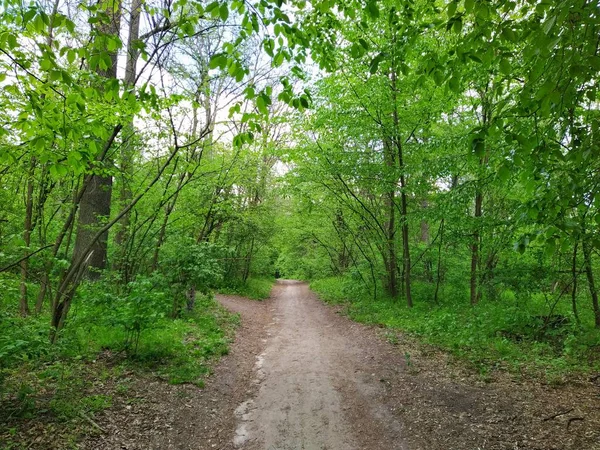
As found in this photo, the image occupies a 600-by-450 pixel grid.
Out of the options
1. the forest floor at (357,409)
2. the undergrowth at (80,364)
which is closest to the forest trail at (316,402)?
the forest floor at (357,409)

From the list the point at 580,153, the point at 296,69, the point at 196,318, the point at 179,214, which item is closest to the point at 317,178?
the point at 179,214

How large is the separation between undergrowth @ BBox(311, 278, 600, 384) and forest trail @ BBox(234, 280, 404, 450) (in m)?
1.77

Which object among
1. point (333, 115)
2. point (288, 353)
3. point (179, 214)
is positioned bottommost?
point (288, 353)

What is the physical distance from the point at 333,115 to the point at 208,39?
13.3 ft

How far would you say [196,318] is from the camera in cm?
977

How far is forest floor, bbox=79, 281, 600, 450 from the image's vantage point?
4.23m

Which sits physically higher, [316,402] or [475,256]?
[475,256]

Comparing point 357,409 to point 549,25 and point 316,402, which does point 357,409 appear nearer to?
point 316,402

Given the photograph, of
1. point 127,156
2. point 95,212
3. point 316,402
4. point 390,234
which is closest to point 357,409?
point 316,402

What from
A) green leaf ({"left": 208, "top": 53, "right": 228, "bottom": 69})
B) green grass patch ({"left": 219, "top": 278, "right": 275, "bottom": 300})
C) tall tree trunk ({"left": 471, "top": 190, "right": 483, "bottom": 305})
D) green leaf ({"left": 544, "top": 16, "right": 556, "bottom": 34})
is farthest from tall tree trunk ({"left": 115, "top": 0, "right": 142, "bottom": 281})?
tall tree trunk ({"left": 471, "top": 190, "right": 483, "bottom": 305})

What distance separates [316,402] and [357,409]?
63 cm

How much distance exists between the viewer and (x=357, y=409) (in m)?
5.21

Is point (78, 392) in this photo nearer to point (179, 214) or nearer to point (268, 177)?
point (179, 214)

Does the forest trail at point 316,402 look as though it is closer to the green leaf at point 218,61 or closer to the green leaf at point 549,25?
the green leaf at point 218,61
